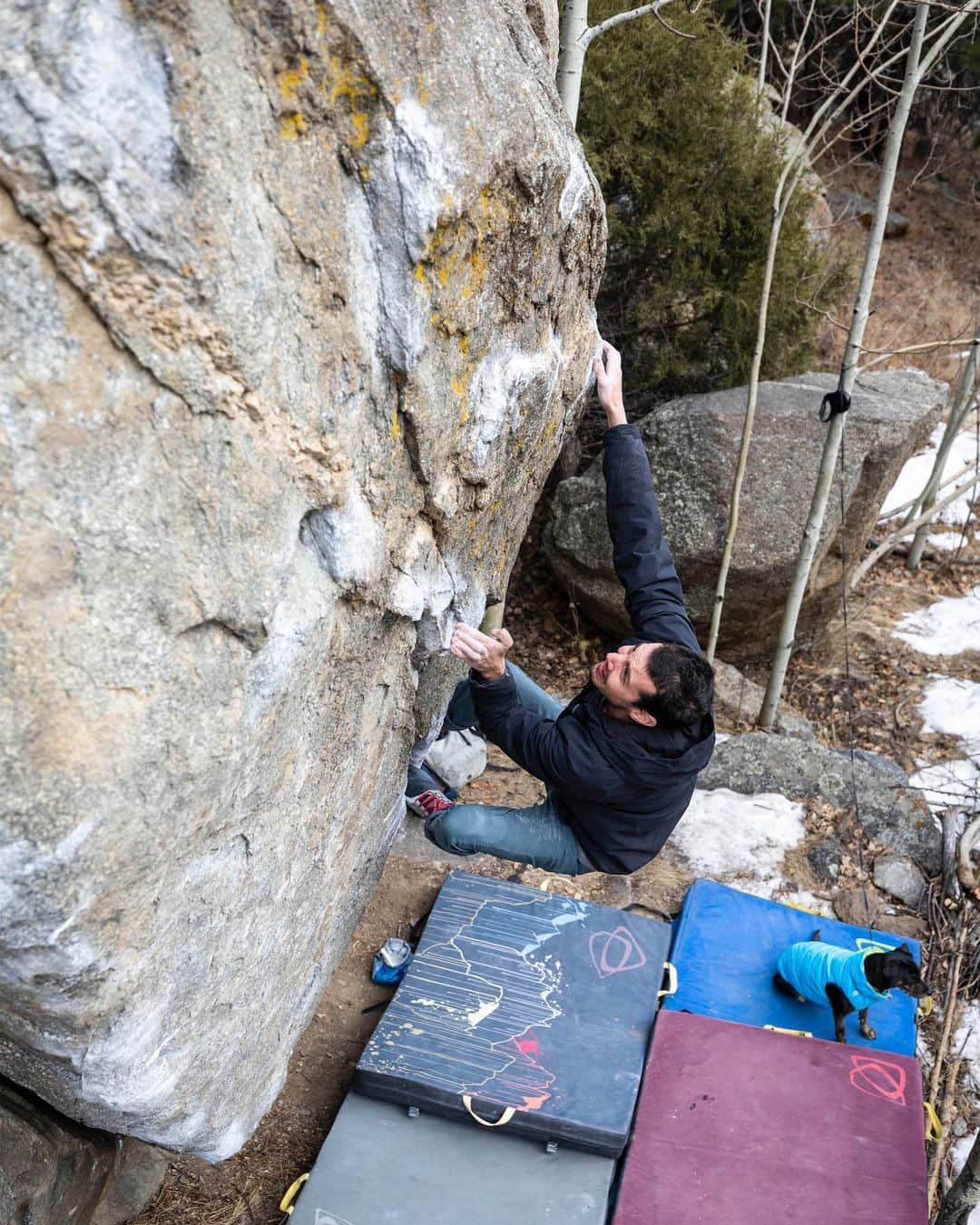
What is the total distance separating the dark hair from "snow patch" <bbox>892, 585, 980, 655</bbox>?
19.6ft

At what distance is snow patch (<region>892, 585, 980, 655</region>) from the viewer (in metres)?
8.27

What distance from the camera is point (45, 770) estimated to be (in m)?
1.61

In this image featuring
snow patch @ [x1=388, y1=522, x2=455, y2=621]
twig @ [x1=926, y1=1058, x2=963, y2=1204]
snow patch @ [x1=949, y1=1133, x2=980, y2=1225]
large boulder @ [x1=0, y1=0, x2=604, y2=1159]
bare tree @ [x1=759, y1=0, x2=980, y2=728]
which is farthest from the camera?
bare tree @ [x1=759, y1=0, x2=980, y2=728]

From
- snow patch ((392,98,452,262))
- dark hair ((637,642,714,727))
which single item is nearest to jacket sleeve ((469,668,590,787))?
dark hair ((637,642,714,727))

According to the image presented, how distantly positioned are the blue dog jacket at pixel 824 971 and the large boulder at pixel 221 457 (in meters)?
2.20

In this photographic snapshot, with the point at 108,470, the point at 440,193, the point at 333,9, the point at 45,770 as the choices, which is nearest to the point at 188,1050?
the point at 45,770

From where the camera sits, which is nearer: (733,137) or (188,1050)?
(188,1050)

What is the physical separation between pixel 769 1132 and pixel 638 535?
2315 millimetres

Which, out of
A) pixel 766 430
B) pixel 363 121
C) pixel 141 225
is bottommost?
pixel 766 430

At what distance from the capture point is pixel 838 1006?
3.86 metres

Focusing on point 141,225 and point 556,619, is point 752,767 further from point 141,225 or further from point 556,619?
point 141,225

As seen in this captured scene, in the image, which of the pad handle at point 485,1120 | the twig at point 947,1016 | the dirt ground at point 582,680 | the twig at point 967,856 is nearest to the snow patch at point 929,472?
the dirt ground at point 582,680

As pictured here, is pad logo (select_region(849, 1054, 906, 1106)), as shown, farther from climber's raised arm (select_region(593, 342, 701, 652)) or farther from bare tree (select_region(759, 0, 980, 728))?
bare tree (select_region(759, 0, 980, 728))

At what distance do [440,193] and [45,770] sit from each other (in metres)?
1.56
